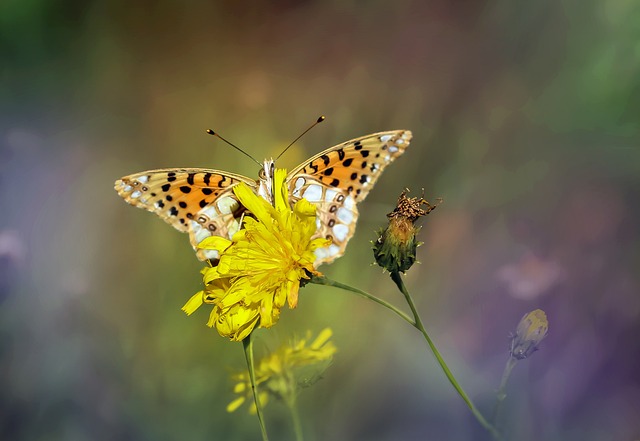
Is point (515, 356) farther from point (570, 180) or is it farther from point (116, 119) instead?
point (116, 119)

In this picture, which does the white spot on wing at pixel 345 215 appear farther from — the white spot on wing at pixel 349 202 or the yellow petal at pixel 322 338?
the yellow petal at pixel 322 338

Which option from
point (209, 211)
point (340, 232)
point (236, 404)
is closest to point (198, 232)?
point (209, 211)

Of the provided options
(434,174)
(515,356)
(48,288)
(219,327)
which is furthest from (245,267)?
(48,288)

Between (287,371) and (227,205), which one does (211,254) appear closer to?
(227,205)

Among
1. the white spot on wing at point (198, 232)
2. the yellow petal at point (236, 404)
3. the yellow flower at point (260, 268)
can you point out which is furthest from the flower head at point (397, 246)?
the yellow petal at point (236, 404)

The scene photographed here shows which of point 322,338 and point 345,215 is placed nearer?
point 345,215

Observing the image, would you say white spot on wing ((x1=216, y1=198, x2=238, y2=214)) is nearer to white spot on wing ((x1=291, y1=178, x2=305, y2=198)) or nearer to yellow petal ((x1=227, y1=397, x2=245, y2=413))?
white spot on wing ((x1=291, y1=178, x2=305, y2=198))

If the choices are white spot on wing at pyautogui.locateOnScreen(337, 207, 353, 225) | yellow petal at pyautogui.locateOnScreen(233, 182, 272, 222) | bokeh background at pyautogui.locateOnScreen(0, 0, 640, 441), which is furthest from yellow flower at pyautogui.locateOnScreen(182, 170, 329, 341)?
bokeh background at pyautogui.locateOnScreen(0, 0, 640, 441)
